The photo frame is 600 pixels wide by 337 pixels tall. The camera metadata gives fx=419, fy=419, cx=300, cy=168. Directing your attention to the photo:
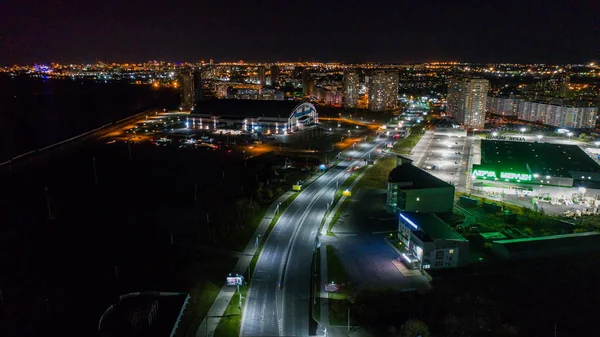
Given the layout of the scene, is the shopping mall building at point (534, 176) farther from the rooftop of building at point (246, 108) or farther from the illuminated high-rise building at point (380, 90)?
the illuminated high-rise building at point (380, 90)

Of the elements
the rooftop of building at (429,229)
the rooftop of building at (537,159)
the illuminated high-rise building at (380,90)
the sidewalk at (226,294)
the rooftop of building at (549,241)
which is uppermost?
the illuminated high-rise building at (380,90)

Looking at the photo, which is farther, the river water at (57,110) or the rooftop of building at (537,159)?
the river water at (57,110)

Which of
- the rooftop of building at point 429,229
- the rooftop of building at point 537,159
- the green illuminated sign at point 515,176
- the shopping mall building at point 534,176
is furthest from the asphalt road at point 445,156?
the rooftop of building at point 429,229

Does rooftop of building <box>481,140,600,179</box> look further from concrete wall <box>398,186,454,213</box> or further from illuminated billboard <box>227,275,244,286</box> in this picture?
illuminated billboard <box>227,275,244,286</box>

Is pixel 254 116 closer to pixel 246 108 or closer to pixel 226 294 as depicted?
pixel 246 108

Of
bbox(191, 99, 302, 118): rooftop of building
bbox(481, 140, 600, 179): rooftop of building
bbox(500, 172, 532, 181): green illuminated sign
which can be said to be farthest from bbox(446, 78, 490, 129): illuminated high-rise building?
bbox(500, 172, 532, 181): green illuminated sign

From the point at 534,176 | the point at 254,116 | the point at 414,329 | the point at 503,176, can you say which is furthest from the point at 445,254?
the point at 254,116

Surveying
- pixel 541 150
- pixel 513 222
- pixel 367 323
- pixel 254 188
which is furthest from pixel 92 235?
pixel 541 150
